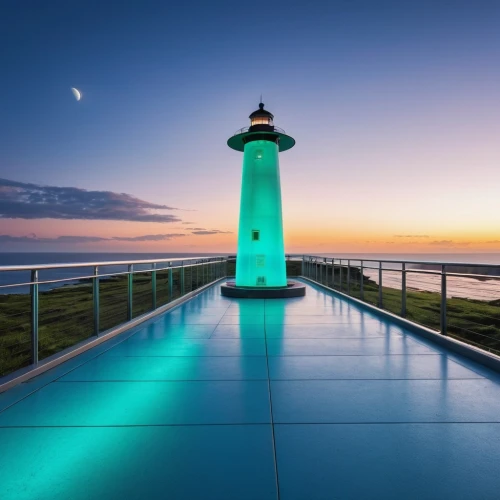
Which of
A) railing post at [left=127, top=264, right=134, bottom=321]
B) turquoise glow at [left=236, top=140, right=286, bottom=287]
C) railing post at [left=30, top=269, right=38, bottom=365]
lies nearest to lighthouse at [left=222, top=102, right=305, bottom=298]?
turquoise glow at [left=236, top=140, right=286, bottom=287]

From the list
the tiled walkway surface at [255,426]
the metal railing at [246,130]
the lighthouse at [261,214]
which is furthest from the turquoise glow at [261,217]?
the tiled walkway surface at [255,426]

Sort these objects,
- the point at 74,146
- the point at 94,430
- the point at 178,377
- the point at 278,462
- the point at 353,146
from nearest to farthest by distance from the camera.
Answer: the point at 278,462 → the point at 94,430 → the point at 178,377 → the point at 353,146 → the point at 74,146

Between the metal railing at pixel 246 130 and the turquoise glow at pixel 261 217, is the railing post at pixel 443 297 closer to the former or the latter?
the turquoise glow at pixel 261 217

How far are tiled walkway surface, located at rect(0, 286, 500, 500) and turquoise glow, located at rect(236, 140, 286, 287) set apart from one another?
520cm

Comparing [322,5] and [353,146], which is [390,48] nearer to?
[322,5]

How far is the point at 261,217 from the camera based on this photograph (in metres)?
8.50

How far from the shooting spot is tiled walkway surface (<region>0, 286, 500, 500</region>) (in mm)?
1318

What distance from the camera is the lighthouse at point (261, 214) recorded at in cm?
848

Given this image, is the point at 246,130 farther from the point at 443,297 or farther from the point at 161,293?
the point at 161,293

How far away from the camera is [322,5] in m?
6.39

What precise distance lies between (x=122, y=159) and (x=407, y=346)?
15.0 meters

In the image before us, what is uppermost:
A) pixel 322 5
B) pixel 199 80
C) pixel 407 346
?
pixel 322 5

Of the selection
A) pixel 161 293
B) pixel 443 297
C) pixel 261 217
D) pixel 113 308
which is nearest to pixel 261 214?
pixel 261 217

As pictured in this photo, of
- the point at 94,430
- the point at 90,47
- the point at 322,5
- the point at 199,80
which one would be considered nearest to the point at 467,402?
the point at 94,430
